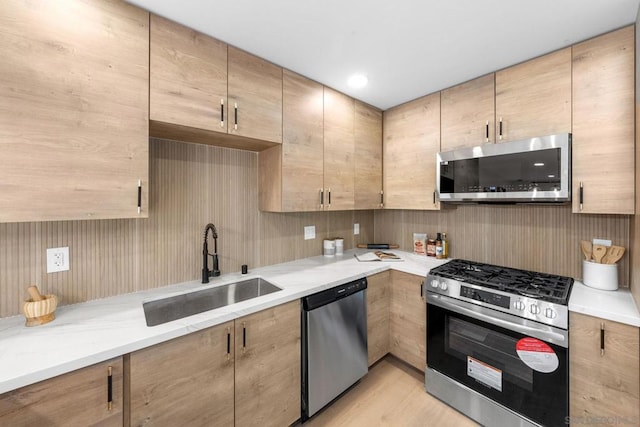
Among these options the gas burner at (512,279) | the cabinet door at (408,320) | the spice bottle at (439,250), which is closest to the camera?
the gas burner at (512,279)

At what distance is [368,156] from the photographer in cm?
247

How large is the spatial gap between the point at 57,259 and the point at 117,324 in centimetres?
52

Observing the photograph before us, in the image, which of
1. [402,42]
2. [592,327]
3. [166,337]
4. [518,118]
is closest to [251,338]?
[166,337]

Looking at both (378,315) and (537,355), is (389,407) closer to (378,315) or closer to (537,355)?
(378,315)

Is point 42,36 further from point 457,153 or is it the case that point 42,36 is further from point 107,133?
point 457,153

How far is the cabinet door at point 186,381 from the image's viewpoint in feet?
3.38

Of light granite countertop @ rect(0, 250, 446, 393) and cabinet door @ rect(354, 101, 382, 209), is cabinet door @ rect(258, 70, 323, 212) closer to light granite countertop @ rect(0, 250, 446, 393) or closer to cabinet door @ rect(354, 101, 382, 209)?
cabinet door @ rect(354, 101, 382, 209)

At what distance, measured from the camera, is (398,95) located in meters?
2.26

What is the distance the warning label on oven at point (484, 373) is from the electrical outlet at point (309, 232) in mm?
1490

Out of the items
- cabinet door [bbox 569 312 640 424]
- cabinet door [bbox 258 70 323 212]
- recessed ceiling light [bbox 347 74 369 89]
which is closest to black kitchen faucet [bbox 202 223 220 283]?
cabinet door [bbox 258 70 323 212]

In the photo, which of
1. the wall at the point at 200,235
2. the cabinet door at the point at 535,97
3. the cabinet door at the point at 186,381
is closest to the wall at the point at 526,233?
the wall at the point at 200,235

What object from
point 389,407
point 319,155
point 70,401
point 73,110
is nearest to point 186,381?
point 70,401

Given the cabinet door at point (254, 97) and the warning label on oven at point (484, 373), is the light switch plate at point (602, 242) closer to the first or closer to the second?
the warning label on oven at point (484, 373)

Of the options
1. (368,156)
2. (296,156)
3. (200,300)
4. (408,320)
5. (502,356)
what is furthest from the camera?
(368,156)
